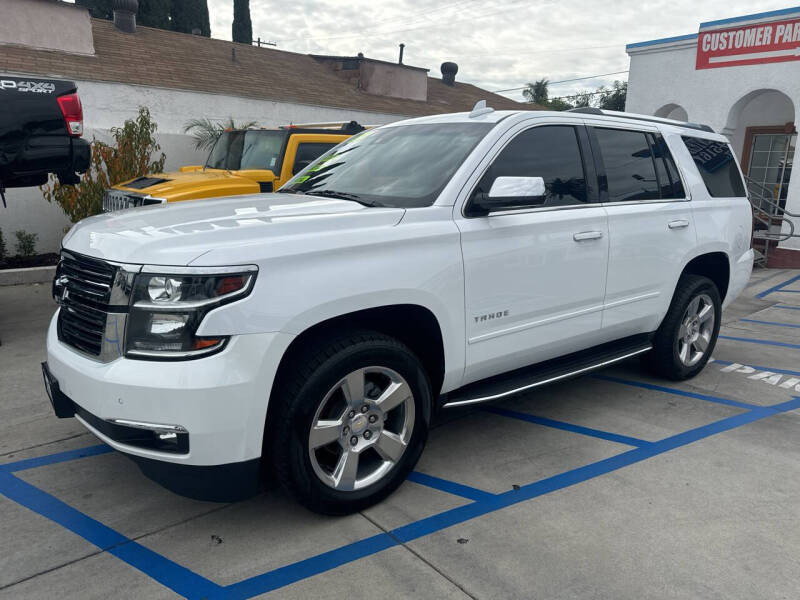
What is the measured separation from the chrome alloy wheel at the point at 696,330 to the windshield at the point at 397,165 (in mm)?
2462

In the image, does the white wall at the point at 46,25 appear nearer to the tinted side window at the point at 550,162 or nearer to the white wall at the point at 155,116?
the white wall at the point at 155,116

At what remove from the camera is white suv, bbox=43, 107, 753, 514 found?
2.63m

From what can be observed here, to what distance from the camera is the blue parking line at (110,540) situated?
2678 mm

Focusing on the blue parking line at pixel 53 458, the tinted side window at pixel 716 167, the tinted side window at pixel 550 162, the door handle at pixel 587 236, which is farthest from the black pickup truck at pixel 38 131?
the tinted side window at pixel 716 167

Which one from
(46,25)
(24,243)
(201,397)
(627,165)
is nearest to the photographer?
(201,397)

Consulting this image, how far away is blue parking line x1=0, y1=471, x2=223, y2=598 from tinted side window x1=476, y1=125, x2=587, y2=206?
242 cm

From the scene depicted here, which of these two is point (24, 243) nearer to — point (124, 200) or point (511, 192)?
point (124, 200)

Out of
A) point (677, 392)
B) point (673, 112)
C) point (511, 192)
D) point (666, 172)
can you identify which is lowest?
point (677, 392)

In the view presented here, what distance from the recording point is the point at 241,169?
332 inches

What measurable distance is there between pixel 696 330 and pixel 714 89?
10.7m

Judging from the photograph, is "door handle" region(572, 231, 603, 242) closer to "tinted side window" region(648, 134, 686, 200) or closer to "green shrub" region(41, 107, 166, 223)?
"tinted side window" region(648, 134, 686, 200)

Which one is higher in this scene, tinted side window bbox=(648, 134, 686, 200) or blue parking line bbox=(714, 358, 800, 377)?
tinted side window bbox=(648, 134, 686, 200)

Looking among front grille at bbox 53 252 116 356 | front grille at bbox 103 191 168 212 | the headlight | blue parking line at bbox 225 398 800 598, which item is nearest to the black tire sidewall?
blue parking line at bbox 225 398 800 598

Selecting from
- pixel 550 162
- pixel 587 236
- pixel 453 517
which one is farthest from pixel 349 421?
pixel 550 162
